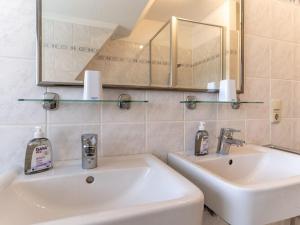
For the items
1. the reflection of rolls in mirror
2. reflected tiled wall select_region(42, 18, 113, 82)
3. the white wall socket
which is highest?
reflected tiled wall select_region(42, 18, 113, 82)

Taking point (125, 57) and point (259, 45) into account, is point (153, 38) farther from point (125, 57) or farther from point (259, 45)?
point (259, 45)

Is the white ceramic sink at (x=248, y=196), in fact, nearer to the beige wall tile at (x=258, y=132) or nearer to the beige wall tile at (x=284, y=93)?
the beige wall tile at (x=258, y=132)

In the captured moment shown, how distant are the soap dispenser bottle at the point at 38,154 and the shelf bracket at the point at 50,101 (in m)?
0.10

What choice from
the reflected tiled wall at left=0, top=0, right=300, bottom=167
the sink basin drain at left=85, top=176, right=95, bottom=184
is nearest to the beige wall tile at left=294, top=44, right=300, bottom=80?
the reflected tiled wall at left=0, top=0, right=300, bottom=167

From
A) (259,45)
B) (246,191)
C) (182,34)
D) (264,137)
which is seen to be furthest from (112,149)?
(259,45)

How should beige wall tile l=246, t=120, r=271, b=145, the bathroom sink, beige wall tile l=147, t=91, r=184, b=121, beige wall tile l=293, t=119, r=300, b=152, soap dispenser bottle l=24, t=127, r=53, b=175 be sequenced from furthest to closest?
beige wall tile l=293, t=119, r=300, b=152
beige wall tile l=246, t=120, r=271, b=145
beige wall tile l=147, t=91, r=184, b=121
soap dispenser bottle l=24, t=127, r=53, b=175
the bathroom sink

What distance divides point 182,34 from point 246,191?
74cm

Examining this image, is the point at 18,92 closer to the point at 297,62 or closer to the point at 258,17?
the point at 258,17

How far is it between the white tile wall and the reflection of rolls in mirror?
71 mm

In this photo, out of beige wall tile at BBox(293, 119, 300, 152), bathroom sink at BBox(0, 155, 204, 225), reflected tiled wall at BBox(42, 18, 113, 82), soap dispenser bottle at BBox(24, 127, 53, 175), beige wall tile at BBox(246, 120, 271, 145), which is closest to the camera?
bathroom sink at BBox(0, 155, 204, 225)

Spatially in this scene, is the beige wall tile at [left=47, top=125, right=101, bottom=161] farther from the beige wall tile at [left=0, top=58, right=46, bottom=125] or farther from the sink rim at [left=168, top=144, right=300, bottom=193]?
the sink rim at [left=168, top=144, right=300, bottom=193]

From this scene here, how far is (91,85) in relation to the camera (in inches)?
29.1

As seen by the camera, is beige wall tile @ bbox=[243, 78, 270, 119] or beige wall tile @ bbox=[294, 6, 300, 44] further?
beige wall tile @ bbox=[294, 6, 300, 44]

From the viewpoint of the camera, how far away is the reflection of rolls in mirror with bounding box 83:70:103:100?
734 mm
